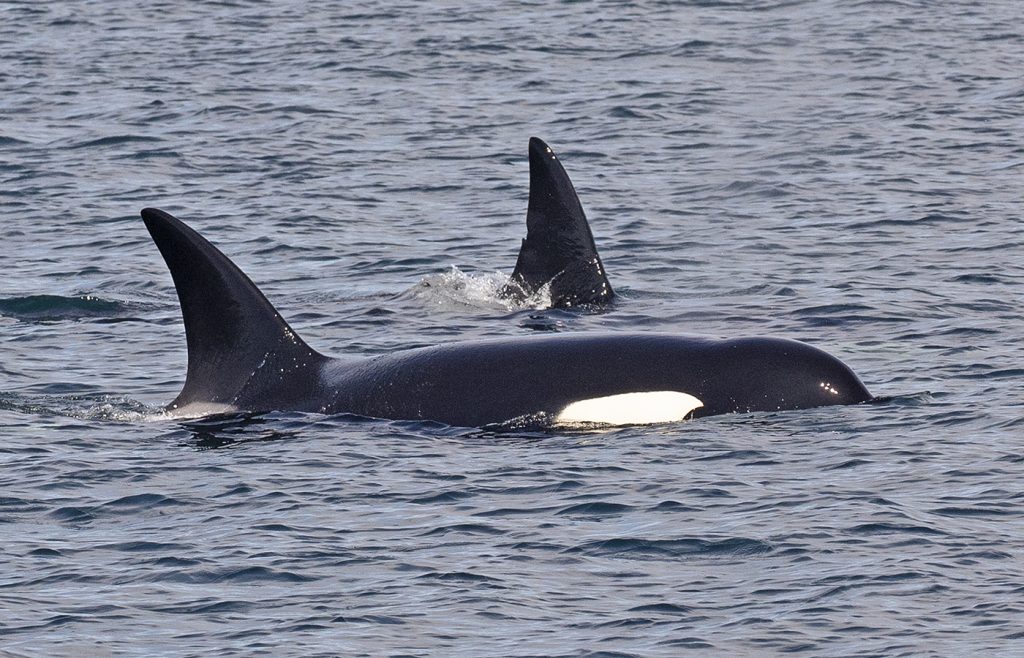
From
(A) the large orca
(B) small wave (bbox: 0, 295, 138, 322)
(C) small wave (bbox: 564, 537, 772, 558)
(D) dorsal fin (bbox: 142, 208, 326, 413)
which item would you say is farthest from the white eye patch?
(B) small wave (bbox: 0, 295, 138, 322)

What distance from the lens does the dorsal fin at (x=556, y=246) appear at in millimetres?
20594

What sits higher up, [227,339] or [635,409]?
[227,339]

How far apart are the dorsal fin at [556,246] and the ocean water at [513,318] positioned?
44cm

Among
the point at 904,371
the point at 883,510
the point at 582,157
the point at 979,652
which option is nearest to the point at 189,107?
the point at 582,157

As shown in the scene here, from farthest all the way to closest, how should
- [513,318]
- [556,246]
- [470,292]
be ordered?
[470,292]
[556,246]
[513,318]

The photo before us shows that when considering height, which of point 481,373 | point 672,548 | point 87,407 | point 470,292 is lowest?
point 470,292

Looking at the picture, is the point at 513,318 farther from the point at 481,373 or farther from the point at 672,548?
the point at 672,548

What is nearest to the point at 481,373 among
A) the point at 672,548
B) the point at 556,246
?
the point at 672,548

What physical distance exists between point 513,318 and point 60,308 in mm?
4979

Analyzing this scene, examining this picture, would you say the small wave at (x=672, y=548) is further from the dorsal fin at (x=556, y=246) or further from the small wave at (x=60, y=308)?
the small wave at (x=60, y=308)

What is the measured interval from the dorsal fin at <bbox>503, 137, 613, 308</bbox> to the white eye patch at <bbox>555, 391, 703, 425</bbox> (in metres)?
5.41

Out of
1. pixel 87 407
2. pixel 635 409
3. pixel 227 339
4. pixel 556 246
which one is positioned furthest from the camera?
pixel 556 246

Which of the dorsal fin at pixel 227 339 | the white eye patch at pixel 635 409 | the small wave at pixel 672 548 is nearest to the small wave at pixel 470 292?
the dorsal fin at pixel 227 339

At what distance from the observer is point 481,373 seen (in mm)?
15828
